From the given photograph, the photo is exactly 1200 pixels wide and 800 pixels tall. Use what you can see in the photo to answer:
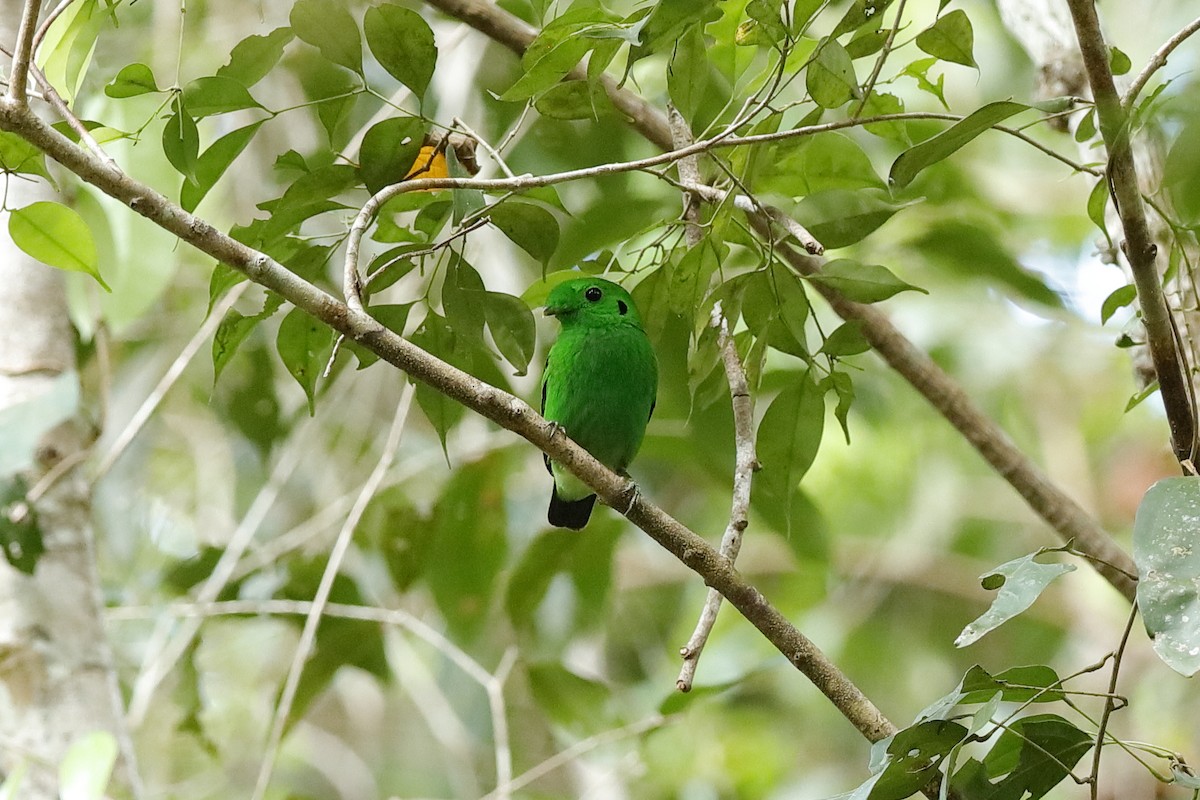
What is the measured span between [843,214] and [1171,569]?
1.17m

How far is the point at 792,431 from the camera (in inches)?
96.3

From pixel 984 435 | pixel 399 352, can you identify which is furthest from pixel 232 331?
pixel 984 435

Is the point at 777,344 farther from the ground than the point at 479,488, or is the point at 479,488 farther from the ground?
the point at 479,488

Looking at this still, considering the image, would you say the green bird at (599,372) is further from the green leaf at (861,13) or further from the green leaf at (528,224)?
the green leaf at (861,13)

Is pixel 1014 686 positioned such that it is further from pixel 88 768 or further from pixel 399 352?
pixel 88 768

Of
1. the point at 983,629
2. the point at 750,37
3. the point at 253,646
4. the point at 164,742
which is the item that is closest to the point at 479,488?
the point at 750,37

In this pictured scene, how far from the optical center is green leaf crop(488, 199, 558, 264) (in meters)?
2.15

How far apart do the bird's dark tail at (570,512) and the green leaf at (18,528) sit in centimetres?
161

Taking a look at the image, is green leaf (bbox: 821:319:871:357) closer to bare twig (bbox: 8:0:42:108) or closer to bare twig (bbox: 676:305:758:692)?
bare twig (bbox: 676:305:758:692)

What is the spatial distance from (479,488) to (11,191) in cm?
177

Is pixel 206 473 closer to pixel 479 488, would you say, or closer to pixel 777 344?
pixel 479 488

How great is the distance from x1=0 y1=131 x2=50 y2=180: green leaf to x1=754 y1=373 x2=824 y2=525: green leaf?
1.42 meters

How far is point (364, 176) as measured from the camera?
214cm

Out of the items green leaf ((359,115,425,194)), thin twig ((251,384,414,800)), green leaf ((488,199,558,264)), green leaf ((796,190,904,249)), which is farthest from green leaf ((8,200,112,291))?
thin twig ((251,384,414,800))
